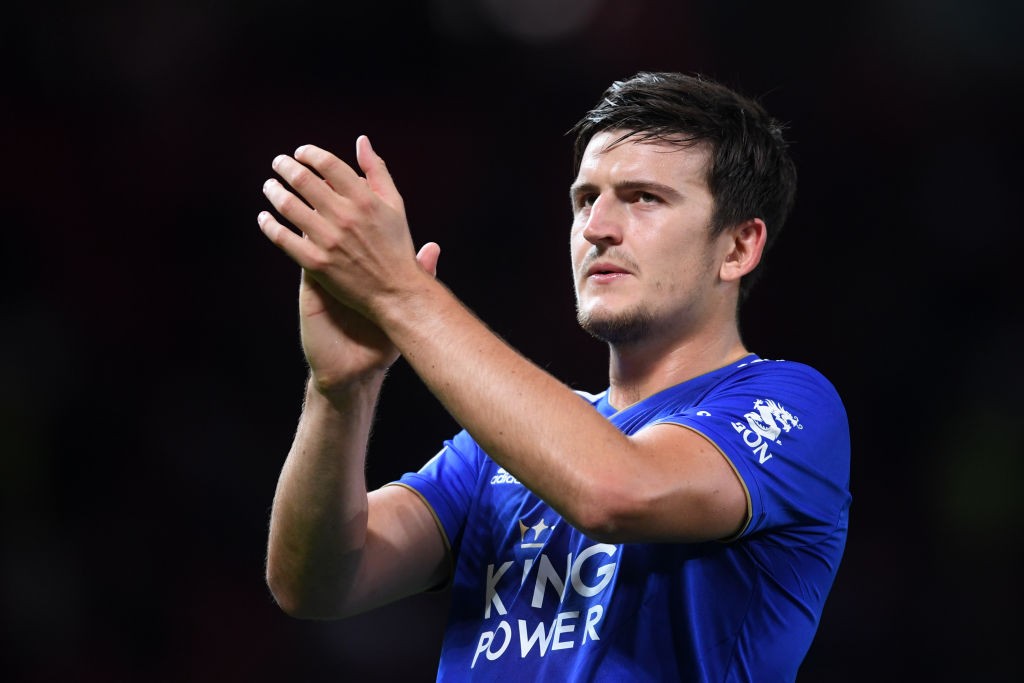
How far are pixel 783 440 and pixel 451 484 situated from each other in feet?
3.17

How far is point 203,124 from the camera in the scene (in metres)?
6.44

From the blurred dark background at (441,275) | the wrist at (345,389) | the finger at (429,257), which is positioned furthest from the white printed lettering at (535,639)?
the blurred dark background at (441,275)

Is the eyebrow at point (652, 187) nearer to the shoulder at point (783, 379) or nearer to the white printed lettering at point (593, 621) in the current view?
the shoulder at point (783, 379)

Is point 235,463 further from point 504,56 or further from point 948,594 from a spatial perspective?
point 948,594

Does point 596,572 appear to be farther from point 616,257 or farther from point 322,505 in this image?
point 616,257

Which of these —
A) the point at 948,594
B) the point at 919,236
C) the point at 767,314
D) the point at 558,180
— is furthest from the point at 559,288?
the point at 948,594

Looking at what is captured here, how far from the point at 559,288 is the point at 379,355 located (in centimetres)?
409

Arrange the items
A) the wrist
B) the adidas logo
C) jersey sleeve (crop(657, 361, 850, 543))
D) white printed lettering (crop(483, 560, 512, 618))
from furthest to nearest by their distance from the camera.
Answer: the adidas logo, white printed lettering (crop(483, 560, 512, 618)), the wrist, jersey sleeve (crop(657, 361, 850, 543))

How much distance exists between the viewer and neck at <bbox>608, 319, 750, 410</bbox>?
2.90 metres

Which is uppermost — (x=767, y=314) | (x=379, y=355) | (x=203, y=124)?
(x=203, y=124)

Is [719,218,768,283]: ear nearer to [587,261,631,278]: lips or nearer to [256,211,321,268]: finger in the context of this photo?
[587,261,631,278]: lips

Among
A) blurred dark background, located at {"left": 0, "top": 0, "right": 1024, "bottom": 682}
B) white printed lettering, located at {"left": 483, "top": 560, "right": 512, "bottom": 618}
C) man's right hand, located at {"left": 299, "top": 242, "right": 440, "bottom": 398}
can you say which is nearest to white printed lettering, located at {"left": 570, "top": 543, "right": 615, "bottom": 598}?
white printed lettering, located at {"left": 483, "top": 560, "right": 512, "bottom": 618}

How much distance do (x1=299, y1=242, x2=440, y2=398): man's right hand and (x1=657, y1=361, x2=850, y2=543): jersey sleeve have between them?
60cm

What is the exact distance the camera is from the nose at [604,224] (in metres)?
2.79
